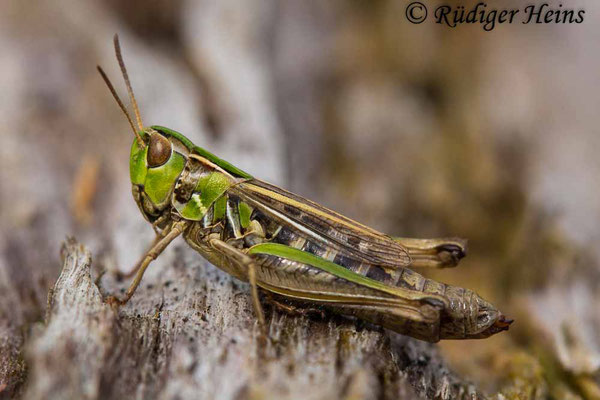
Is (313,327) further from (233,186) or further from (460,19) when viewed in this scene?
(460,19)

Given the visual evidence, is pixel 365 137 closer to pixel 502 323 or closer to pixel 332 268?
pixel 332 268

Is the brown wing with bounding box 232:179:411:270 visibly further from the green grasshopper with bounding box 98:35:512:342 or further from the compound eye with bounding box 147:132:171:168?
the compound eye with bounding box 147:132:171:168

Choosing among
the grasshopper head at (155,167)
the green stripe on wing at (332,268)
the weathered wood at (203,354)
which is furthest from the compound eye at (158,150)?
the green stripe on wing at (332,268)

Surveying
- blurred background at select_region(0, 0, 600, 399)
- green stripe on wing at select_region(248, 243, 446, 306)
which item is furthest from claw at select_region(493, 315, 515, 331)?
blurred background at select_region(0, 0, 600, 399)

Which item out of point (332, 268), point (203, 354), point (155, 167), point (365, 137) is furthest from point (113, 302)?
point (365, 137)

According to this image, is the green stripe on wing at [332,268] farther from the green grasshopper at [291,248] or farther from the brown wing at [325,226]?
the brown wing at [325,226]

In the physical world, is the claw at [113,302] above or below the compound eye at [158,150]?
below

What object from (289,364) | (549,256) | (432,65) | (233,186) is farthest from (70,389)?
(432,65)

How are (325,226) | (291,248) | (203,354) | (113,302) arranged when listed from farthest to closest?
(325,226) < (291,248) < (113,302) < (203,354)
